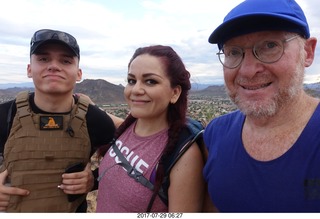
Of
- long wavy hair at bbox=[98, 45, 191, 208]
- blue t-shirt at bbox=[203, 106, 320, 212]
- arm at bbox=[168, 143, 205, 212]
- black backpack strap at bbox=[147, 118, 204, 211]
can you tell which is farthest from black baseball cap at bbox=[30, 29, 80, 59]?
blue t-shirt at bbox=[203, 106, 320, 212]

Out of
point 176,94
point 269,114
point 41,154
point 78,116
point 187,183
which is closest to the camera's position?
point 269,114

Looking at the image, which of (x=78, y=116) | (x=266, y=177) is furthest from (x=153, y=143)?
(x=266, y=177)

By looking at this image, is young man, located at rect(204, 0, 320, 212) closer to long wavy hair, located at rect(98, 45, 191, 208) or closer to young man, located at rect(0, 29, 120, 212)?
long wavy hair, located at rect(98, 45, 191, 208)

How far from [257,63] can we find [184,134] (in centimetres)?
82

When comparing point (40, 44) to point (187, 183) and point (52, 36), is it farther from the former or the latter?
point (187, 183)

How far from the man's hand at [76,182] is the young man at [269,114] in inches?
51.9

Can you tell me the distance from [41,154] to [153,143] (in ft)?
3.55

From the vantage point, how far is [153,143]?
2406 millimetres

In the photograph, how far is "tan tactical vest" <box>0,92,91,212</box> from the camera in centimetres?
267

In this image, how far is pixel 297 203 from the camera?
1.64 meters

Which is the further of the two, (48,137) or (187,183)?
(48,137)

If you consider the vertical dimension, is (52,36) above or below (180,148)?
above

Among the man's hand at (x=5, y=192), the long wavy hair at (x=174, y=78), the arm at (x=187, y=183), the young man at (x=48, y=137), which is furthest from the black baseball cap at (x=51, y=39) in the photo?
the arm at (x=187, y=183)

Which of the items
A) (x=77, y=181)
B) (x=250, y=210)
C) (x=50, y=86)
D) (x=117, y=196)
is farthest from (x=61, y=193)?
(x=250, y=210)
